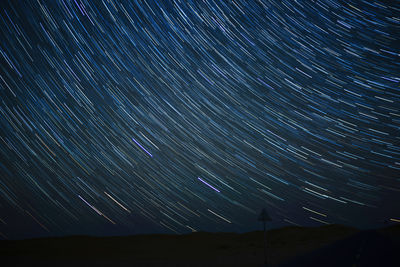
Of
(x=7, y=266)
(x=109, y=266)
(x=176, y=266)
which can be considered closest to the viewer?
(x=176, y=266)

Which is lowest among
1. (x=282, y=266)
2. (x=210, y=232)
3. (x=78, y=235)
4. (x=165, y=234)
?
(x=78, y=235)

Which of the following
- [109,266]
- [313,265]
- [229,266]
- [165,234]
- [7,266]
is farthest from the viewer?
[165,234]

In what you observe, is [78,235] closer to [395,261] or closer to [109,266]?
[109,266]

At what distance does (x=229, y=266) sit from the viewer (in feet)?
38.8

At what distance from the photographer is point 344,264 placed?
30.2ft

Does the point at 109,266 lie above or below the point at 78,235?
above

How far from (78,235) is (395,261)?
57590 millimetres

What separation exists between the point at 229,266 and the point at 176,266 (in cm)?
235

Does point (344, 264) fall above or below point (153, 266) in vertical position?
above

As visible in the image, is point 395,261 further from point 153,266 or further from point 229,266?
point 153,266

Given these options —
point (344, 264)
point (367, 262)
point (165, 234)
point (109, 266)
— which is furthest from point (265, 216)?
point (165, 234)

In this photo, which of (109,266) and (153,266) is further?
(109,266)

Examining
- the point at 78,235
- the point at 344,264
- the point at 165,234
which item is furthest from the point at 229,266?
the point at 78,235

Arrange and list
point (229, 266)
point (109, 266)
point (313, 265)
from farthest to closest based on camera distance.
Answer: point (109, 266) → point (229, 266) → point (313, 265)
